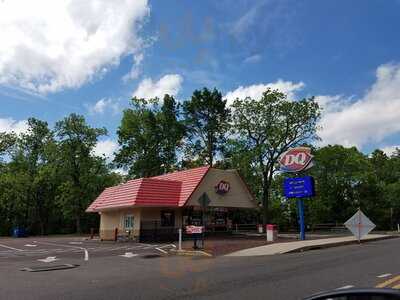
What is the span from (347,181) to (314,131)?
660 inches

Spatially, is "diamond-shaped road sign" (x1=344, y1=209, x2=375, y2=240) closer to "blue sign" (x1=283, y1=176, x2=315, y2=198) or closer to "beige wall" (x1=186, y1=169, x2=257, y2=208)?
"blue sign" (x1=283, y1=176, x2=315, y2=198)

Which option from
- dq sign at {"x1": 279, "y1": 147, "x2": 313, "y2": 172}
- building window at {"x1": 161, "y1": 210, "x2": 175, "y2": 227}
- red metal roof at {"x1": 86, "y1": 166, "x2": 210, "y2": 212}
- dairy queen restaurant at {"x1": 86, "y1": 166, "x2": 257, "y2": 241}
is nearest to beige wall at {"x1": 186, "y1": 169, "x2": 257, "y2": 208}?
dairy queen restaurant at {"x1": 86, "y1": 166, "x2": 257, "y2": 241}

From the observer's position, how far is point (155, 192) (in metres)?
39.2

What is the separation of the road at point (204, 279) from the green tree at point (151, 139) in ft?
170

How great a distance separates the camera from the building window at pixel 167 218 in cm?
4000

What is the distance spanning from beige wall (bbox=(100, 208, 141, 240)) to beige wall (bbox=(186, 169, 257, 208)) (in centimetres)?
463

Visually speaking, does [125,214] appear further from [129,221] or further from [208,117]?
[208,117]

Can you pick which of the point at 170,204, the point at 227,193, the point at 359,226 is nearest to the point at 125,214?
the point at 170,204

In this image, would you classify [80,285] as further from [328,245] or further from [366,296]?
[328,245]

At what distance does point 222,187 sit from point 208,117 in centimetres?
2693

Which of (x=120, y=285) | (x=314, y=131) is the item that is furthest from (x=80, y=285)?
(x=314, y=131)

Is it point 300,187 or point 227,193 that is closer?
point 300,187

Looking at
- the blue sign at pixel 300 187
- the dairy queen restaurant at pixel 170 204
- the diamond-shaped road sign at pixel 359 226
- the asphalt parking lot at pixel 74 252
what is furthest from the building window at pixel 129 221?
the diamond-shaped road sign at pixel 359 226

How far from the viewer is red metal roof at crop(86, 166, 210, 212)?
38.1 metres
